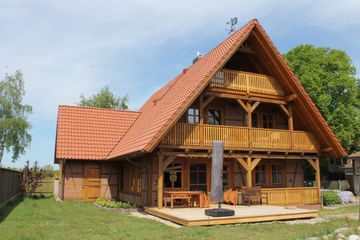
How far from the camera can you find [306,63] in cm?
3338

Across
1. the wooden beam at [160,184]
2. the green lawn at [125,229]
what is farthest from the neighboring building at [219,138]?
the green lawn at [125,229]

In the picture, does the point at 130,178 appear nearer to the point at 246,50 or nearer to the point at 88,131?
the point at 88,131

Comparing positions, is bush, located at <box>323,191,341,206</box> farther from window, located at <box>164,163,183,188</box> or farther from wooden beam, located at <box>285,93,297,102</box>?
window, located at <box>164,163,183,188</box>

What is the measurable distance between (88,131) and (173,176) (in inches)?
283

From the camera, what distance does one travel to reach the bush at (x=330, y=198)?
63.0 ft

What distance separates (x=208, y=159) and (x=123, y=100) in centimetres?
2913

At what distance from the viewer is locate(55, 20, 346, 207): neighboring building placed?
15.0 meters

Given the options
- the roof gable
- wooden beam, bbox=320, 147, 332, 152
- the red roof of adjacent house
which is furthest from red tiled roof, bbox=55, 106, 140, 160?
wooden beam, bbox=320, 147, 332, 152

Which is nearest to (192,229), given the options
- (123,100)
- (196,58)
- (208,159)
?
(208,159)

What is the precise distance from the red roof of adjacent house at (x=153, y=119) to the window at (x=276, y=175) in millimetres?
2600

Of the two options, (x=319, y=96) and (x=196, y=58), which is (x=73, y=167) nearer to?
(x=196, y=58)

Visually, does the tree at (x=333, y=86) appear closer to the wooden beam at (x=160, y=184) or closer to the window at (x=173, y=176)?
the window at (x=173, y=176)

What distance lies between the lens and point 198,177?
1664 cm

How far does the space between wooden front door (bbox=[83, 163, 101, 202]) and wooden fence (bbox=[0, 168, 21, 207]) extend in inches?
140
